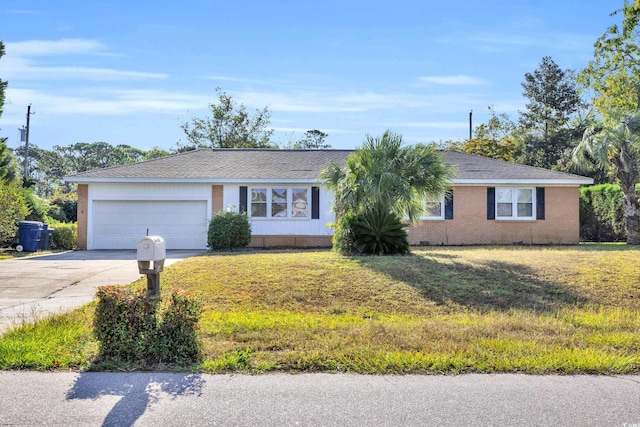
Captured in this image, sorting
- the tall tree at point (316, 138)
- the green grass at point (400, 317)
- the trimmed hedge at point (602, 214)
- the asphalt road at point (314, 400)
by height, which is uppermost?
the tall tree at point (316, 138)

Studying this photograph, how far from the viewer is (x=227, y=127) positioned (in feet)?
128

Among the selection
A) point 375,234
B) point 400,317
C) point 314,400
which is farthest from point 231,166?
point 314,400

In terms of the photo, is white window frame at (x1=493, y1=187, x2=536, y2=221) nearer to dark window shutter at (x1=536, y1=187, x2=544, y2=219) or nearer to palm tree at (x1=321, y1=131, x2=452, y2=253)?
dark window shutter at (x1=536, y1=187, x2=544, y2=219)

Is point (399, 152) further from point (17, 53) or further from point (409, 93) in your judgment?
point (17, 53)

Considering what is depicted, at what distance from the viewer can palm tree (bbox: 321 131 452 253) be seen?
12.6m

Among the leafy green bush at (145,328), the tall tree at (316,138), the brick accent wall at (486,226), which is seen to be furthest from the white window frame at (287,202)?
the tall tree at (316,138)

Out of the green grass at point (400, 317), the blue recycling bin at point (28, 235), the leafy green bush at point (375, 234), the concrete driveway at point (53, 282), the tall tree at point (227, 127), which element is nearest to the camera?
the green grass at point (400, 317)

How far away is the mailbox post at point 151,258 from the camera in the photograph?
558 centimetres

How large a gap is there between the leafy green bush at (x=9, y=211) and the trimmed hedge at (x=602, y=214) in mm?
22412

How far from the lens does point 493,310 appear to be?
8258 mm

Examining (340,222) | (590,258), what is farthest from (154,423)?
(590,258)

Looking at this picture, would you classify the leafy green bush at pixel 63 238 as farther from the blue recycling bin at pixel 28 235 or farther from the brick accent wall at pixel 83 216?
the blue recycling bin at pixel 28 235

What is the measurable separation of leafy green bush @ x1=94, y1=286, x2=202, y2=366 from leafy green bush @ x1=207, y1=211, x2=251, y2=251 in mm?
11272

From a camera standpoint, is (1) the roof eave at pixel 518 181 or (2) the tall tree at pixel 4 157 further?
(1) the roof eave at pixel 518 181
